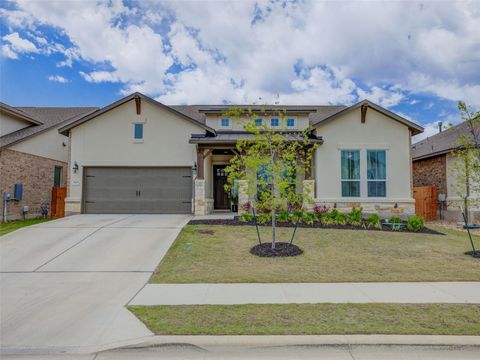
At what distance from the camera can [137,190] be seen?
52.7ft

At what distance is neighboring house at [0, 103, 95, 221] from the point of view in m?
15.2

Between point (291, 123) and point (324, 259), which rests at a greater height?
point (291, 123)

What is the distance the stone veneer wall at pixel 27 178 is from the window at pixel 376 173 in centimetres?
1761

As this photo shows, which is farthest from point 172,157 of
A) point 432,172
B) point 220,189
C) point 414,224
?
point 432,172

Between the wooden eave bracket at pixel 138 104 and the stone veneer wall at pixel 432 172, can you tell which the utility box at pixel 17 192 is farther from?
the stone veneer wall at pixel 432 172

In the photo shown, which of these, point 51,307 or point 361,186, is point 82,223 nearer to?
point 51,307

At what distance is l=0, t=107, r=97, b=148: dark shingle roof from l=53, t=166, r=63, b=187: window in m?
2.49

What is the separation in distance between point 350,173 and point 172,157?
9138mm

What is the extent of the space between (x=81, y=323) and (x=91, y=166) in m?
13.0

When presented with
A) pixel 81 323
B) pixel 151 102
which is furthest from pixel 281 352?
Answer: pixel 151 102

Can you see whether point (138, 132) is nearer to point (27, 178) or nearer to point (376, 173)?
point (27, 178)

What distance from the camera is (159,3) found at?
38.1 feet

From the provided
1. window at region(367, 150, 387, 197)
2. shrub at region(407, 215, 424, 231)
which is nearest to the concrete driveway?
shrub at region(407, 215, 424, 231)

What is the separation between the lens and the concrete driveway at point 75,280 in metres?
4.20
